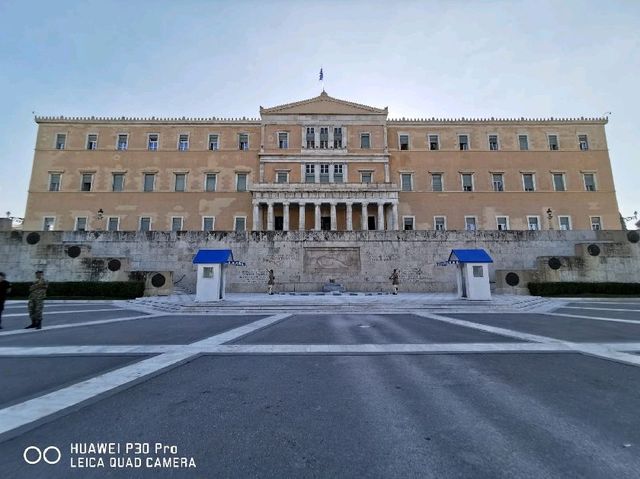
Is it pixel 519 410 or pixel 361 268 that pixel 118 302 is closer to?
pixel 361 268

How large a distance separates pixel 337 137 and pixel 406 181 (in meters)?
11.4

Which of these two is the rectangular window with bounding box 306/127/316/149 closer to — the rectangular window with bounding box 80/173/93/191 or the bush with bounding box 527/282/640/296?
the rectangular window with bounding box 80/173/93/191

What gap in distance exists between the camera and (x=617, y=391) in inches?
176

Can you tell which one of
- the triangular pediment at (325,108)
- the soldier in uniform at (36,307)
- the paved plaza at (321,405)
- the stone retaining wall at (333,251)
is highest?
the triangular pediment at (325,108)

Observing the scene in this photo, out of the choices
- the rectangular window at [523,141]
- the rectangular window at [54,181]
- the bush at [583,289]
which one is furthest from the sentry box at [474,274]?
the rectangular window at [54,181]

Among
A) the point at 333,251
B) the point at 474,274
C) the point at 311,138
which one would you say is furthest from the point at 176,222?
the point at 474,274

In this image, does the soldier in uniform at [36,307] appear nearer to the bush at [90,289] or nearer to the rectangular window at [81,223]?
the bush at [90,289]

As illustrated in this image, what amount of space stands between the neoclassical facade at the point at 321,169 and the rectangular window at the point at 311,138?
0.46ft

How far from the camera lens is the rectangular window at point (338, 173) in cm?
4156

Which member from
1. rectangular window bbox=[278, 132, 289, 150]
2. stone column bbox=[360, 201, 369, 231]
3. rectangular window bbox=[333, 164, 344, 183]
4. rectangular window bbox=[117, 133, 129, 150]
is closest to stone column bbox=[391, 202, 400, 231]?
stone column bbox=[360, 201, 369, 231]

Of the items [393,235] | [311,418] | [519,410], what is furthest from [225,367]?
[393,235]

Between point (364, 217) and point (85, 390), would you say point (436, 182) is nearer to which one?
point (364, 217)

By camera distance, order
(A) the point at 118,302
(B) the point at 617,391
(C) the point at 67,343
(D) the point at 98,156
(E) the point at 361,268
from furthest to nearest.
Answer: (D) the point at 98,156
(E) the point at 361,268
(A) the point at 118,302
(C) the point at 67,343
(B) the point at 617,391

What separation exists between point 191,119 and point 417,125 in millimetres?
31783
